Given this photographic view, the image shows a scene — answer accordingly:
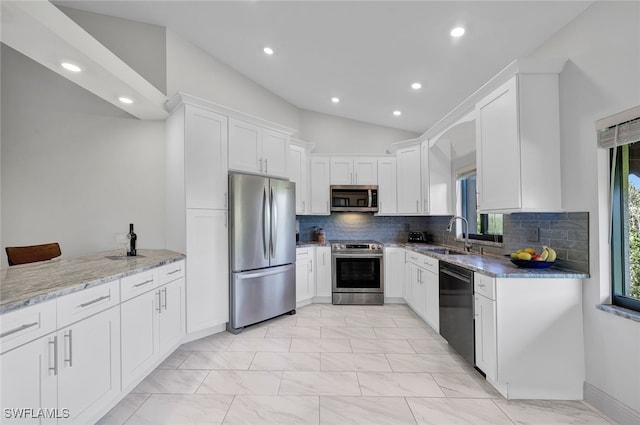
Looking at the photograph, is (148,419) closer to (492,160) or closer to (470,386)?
(470,386)

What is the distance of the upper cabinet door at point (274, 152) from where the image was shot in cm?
375

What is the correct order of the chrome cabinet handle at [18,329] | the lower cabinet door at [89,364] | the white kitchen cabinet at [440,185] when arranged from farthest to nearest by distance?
1. the white kitchen cabinet at [440,185]
2. the lower cabinet door at [89,364]
3. the chrome cabinet handle at [18,329]

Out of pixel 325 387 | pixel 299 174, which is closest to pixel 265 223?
pixel 299 174

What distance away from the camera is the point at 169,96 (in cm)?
329

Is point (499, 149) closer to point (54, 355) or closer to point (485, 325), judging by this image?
point (485, 325)

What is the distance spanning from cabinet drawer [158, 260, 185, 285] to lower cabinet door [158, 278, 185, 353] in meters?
0.05

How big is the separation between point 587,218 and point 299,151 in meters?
3.61

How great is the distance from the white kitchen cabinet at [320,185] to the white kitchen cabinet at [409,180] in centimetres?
121

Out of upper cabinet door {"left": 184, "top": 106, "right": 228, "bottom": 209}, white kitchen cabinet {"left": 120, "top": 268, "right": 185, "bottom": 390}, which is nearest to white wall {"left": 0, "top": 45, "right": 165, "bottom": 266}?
upper cabinet door {"left": 184, "top": 106, "right": 228, "bottom": 209}

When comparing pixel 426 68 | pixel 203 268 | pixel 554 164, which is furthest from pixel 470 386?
pixel 426 68


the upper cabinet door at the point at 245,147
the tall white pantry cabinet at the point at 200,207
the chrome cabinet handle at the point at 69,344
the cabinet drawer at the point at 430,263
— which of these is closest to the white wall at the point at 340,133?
the upper cabinet door at the point at 245,147

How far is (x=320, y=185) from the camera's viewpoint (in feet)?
15.9

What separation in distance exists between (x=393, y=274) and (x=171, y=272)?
314cm

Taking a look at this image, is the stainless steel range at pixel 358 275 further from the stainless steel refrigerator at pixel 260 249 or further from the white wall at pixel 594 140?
the white wall at pixel 594 140
